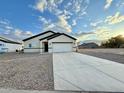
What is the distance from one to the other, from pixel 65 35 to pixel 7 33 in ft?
→ 118

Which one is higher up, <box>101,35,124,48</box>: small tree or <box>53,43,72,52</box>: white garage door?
<box>101,35,124,48</box>: small tree

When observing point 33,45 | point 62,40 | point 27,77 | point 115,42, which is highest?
point 115,42

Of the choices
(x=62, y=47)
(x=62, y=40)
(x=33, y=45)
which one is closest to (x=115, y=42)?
(x=62, y=40)

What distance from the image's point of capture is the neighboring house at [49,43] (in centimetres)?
2619

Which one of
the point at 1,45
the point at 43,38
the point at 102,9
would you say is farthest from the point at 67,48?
the point at 1,45

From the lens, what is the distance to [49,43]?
85.1 feet

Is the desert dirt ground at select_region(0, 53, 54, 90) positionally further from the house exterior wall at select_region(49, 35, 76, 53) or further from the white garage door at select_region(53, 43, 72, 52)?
the white garage door at select_region(53, 43, 72, 52)

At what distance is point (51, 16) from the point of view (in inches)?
1065

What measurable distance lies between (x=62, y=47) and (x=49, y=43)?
280 cm

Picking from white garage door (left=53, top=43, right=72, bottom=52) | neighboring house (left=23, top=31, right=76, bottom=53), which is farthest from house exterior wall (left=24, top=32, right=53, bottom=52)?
white garage door (left=53, top=43, right=72, bottom=52)

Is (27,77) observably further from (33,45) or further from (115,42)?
(115,42)

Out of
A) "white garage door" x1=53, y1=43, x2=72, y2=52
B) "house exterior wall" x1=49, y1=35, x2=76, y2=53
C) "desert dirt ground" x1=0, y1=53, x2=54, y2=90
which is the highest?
"house exterior wall" x1=49, y1=35, x2=76, y2=53

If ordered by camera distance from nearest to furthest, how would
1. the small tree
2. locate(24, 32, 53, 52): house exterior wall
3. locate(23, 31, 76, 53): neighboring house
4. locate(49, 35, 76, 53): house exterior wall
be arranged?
1. locate(49, 35, 76, 53): house exterior wall
2. locate(23, 31, 76, 53): neighboring house
3. locate(24, 32, 53, 52): house exterior wall
4. the small tree

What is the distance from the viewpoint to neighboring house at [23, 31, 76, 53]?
26188 mm
